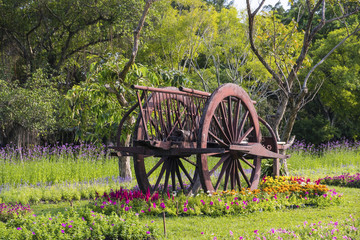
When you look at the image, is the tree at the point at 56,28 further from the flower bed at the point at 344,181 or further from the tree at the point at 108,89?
the flower bed at the point at 344,181

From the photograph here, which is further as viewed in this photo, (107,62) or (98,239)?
(107,62)

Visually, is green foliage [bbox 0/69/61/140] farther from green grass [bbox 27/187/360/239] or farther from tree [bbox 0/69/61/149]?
green grass [bbox 27/187/360/239]

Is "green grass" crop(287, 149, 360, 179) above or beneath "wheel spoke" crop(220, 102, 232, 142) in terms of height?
beneath

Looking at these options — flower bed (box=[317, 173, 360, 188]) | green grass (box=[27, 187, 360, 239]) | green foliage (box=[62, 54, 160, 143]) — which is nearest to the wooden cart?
green grass (box=[27, 187, 360, 239])

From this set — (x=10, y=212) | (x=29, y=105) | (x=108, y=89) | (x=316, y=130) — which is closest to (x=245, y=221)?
(x=10, y=212)

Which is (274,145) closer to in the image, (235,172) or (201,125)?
(235,172)

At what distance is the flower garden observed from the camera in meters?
5.12

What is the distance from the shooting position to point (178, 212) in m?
6.69

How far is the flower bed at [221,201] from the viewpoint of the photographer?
6.68 metres

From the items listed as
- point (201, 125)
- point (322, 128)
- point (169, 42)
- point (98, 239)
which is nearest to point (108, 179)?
point (201, 125)

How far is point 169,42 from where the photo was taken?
23.8m

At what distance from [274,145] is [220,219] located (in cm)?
265

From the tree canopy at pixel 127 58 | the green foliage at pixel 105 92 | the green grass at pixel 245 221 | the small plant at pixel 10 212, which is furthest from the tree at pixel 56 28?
the green grass at pixel 245 221

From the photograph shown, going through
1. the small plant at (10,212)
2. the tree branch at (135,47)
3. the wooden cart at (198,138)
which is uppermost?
the tree branch at (135,47)
